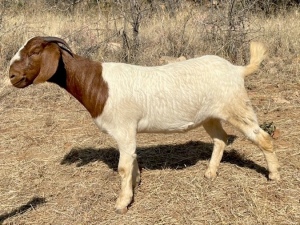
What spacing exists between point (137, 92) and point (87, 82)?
0.48m

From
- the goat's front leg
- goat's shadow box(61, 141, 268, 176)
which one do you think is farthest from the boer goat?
goat's shadow box(61, 141, 268, 176)

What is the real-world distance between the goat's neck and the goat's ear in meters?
0.20

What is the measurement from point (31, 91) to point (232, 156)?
4.36 m

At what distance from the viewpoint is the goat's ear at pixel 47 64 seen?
144 inches

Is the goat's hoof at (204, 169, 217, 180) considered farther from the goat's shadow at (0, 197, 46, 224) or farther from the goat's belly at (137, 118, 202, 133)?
the goat's shadow at (0, 197, 46, 224)

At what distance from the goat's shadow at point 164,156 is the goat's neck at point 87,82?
4.30ft

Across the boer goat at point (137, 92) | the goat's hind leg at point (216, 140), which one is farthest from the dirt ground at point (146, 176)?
the boer goat at point (137, 92)

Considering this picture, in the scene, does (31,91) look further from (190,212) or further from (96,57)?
(190,212)

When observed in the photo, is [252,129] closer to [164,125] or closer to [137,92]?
[164,125]

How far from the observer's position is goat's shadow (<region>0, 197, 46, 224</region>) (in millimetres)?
4008

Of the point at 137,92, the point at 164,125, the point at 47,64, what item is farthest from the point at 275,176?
the point at 47,64

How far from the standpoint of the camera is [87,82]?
3883 millimetres

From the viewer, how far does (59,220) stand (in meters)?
3.93

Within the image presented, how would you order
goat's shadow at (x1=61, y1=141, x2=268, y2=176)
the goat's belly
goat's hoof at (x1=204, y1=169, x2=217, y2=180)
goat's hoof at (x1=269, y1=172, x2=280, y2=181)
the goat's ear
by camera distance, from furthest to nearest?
goat's shadow at (x1=61, y1=141, x2=268, y2=176), goat's hoof at (x1=204, y1=169, x2=217, y2=180), goat's hoof at (x1=269, y1=172, x2=280, y2=181), the goat's belly, the goat's ear
